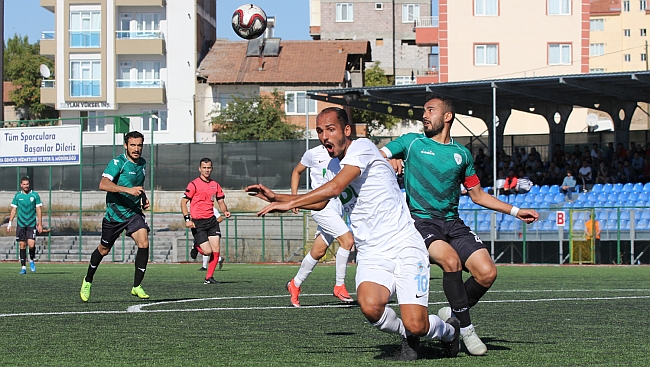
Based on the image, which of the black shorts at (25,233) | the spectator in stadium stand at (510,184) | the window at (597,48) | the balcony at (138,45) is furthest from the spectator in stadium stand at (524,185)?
the window at (597,48)

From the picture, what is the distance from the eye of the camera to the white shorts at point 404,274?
6.29 meters

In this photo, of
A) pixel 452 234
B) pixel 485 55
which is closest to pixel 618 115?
pixel 485 55

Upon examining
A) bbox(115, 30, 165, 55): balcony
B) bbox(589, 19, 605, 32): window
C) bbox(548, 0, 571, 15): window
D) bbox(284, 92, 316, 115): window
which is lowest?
bbox(284, 92, 316, 115): window

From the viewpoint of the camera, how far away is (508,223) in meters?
26.1

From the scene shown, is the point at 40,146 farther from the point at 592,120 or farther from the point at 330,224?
the point at 592,120

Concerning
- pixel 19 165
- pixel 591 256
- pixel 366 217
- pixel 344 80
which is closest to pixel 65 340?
pixel 366 217

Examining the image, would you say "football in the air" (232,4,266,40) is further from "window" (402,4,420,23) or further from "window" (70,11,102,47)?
"window" (402,4,420,23)

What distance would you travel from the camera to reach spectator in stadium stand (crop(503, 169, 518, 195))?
30039mm

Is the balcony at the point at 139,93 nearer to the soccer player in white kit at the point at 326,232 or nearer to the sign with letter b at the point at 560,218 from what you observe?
the sign with letter b at the point at 560,218

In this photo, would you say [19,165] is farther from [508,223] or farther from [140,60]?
[140,60]

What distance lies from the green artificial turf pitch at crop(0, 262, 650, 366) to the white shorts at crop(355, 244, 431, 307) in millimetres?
436

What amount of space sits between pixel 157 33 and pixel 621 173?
36411 millimetres

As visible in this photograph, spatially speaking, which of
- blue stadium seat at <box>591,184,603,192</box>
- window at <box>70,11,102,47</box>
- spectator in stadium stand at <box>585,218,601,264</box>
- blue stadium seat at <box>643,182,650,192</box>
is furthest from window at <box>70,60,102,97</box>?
spectator in stadium stand at <box>585,218,601,264</box>

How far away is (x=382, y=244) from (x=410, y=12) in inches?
3074
